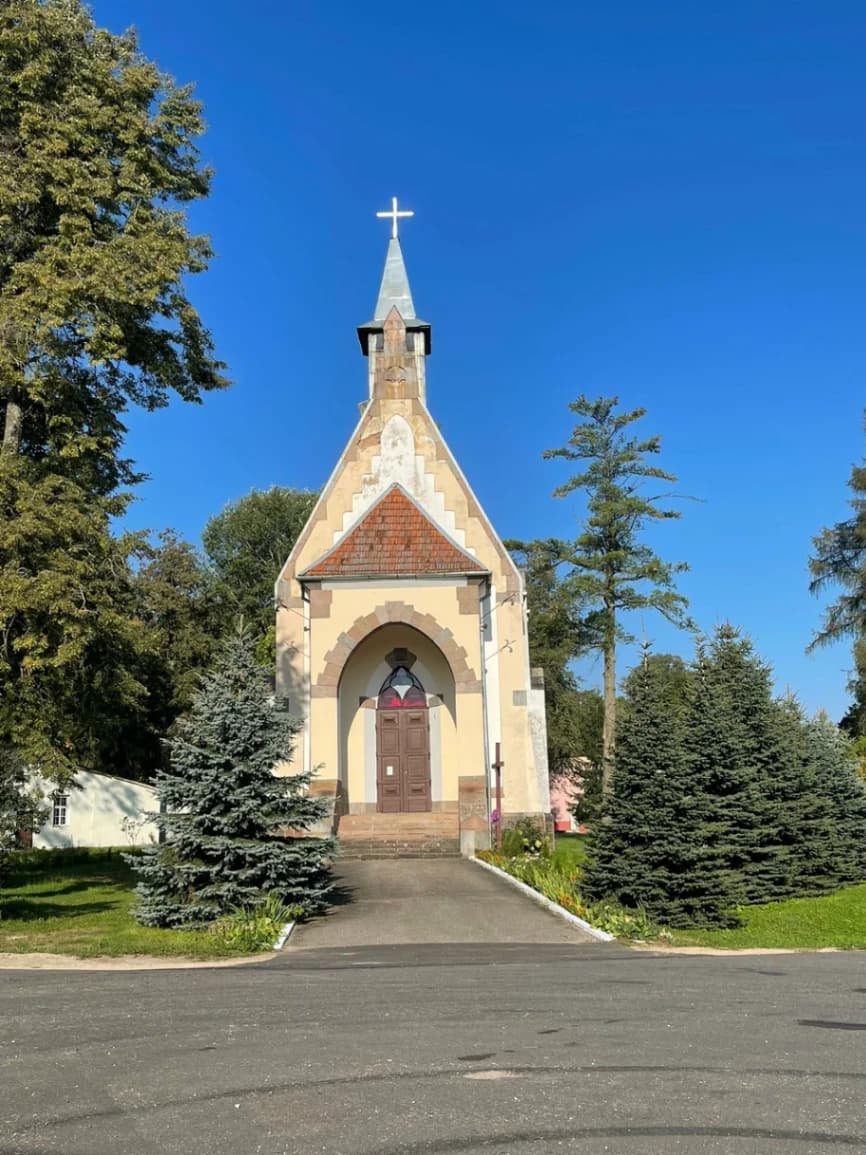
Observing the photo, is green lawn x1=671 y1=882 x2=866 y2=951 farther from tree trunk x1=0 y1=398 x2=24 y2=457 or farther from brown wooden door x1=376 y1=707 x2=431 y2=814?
tree trunk x1=0 y1=398 x2=24 y2=457

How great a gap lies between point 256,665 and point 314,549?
34.6ft

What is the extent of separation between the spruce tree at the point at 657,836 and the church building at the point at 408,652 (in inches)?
235

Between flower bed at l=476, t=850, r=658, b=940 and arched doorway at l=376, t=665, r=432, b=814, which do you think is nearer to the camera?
flower bed at l=476, t=850, r=658, b=940

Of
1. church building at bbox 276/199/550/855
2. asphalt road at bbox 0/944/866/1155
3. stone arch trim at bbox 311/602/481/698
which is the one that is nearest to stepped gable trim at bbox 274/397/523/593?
church building at bbox 276/199/550/855

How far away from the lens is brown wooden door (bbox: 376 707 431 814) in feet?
80.0

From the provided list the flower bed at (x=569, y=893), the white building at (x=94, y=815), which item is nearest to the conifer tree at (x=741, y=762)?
the flower bed at (x=569, y=893)

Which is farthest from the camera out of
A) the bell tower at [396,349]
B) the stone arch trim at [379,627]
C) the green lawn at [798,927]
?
the bell tower at [396,349]

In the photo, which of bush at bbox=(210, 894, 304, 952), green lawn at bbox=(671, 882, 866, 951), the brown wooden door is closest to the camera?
bush at bbox=(210, 894, 304, 952)

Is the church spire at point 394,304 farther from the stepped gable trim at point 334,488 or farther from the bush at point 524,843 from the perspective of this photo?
the bush at point 524,843

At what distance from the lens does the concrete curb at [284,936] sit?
494 inches

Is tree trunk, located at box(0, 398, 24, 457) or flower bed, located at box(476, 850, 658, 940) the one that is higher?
tree trunk, located at box(0, 398, 24, 457)

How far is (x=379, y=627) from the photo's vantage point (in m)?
23.4

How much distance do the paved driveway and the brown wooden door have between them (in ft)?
16.2

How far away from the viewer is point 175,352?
20.6 m
